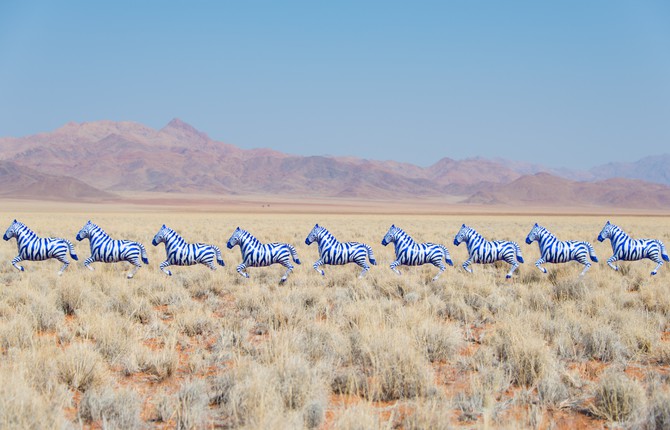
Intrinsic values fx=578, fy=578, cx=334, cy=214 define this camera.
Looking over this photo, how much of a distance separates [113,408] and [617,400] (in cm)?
507

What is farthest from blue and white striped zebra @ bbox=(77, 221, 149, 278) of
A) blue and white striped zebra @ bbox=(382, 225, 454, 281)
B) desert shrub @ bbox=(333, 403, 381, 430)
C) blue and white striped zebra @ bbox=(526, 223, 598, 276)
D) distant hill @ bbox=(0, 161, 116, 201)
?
distant hill @ bbox=(0, 161, 116, 201)

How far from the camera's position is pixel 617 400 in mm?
5918

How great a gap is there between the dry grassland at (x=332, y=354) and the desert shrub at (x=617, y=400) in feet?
0.07

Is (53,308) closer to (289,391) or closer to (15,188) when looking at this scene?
(289,391)

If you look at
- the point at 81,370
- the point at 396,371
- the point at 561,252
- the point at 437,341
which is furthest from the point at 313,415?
the point at 561,252

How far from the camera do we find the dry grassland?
18.4 feet

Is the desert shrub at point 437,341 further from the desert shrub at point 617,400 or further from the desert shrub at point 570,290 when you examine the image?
Result: the desert shrub at point 570,290

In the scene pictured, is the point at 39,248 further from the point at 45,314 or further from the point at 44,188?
the point at 44,188

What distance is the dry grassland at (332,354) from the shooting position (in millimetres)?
5594

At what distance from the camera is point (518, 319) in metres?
8.84

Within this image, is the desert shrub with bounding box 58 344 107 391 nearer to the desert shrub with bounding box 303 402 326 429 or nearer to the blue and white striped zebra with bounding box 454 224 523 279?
the desert shrub with bounding box 303 402 326 429

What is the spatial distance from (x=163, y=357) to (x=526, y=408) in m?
4.22

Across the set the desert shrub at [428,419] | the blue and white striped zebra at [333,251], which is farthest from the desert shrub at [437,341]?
the blue and white striped zebra at [333,251]

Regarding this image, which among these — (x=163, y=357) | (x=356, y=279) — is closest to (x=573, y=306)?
(x=356, y=279)
